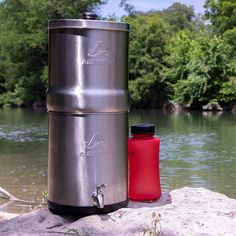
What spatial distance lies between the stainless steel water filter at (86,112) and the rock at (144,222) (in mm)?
105

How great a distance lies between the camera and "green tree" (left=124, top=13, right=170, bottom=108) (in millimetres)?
50500

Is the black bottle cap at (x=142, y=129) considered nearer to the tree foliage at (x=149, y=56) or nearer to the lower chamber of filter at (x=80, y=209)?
the lower chamber of filter at (x=80, y=209)

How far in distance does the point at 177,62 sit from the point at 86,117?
46467 mm

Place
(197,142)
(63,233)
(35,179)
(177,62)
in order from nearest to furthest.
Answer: (63,233) → (35,179) → (197,142) → (177,62)

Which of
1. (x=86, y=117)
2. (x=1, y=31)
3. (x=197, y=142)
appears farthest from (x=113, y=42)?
(x=1, y=31)

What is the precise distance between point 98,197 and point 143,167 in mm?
541

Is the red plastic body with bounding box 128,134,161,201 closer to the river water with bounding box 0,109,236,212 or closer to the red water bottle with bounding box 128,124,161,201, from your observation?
the red water bottle with bounding box 128,124,161,201

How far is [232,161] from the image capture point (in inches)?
581

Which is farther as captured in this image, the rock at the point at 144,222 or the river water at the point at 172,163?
the river water at the point at 172,163

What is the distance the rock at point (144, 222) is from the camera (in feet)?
10.4

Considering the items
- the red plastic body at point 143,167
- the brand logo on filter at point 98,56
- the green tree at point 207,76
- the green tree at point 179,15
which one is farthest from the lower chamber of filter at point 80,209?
the green tree at point 179,15

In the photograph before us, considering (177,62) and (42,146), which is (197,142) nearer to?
(42,146)

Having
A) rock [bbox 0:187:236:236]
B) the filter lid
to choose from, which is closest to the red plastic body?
rock [bbox 0:187:236:236]

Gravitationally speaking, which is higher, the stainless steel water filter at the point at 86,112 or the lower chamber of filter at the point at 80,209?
the stainless steel water filter at the point at 86,112
